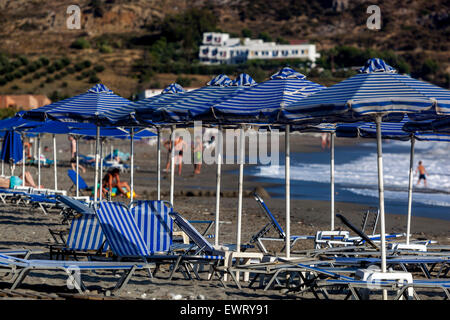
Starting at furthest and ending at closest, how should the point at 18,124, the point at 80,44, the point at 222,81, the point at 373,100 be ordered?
the point at 80,44
the point at 18,124
the point at 222,81
the point at 373,100

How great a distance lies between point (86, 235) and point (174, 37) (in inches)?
4399

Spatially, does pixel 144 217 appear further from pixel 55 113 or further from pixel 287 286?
pixel 55 113

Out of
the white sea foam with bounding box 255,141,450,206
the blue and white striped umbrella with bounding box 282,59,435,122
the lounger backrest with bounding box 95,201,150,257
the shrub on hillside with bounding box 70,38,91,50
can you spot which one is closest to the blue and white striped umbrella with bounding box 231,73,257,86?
the blue and white striped umbrella with bounding box 282,59,435,122

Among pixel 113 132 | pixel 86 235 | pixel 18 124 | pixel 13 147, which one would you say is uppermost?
pixel 18 124

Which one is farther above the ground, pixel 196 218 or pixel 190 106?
pixel 190 106

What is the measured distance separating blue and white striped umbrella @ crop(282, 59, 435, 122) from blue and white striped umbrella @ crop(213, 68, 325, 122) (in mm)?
252

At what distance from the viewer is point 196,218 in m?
13.3

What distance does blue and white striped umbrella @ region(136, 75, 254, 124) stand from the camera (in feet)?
24.9

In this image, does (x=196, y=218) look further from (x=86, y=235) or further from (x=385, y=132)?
(x=86, y=235)

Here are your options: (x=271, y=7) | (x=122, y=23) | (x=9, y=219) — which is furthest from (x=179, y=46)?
(x=9, y=219)

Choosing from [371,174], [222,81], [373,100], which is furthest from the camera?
[371,174]

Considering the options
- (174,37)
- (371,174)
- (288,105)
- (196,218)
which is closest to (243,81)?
(288,105)

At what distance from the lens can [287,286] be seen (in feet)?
21.3

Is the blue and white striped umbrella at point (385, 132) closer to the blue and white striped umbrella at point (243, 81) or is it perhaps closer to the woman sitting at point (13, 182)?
the blue and white striped umbrella at point (243, 81)
